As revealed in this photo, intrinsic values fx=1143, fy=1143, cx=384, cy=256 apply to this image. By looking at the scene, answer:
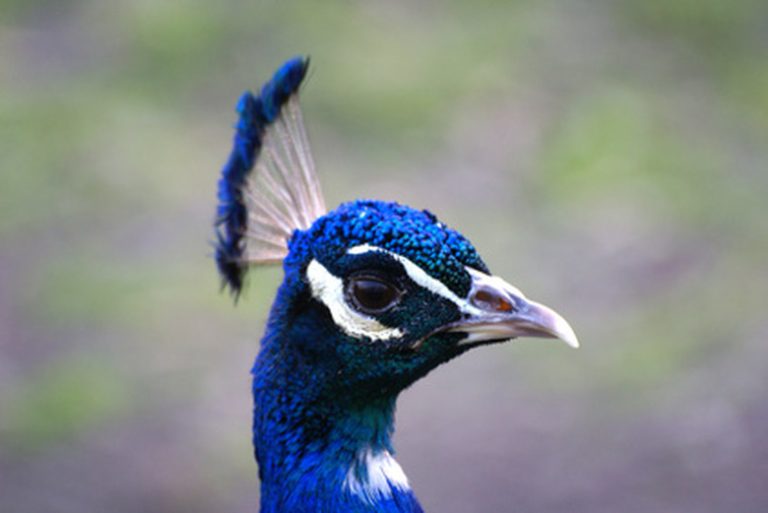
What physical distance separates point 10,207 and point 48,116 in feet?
1.79

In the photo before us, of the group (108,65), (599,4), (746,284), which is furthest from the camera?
(599,4)

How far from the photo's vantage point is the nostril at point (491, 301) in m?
1.50

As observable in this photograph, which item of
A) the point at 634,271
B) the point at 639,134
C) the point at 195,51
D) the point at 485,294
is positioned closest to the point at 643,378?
the point at 634,271

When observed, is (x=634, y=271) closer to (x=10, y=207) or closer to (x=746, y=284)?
(x=746, y=284)

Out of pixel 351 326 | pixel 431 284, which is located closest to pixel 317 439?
pixel 351 326

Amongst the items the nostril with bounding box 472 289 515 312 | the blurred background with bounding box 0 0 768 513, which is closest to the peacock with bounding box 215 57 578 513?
the nostril with bounding box 472 289 515 312

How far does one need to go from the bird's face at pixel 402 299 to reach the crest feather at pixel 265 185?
26 centimetres

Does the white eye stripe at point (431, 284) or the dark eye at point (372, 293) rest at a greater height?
the dark eye at point (372, 293)

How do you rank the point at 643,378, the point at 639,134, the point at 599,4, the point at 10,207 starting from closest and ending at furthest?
the point at 643,378, the point at 10,207, the point at 639,134, the point at 599,4

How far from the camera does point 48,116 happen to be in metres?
4.62

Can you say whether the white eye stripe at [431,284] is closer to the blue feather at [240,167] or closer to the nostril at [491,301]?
the nostril at [491,301]

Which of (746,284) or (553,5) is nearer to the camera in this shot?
(746,284)

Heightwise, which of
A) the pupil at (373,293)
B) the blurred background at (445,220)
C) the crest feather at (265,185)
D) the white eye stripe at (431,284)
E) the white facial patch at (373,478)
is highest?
the blurred background at (445,220)

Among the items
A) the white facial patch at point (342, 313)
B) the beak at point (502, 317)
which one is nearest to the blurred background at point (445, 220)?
the white facial patch at point (342, 313)
